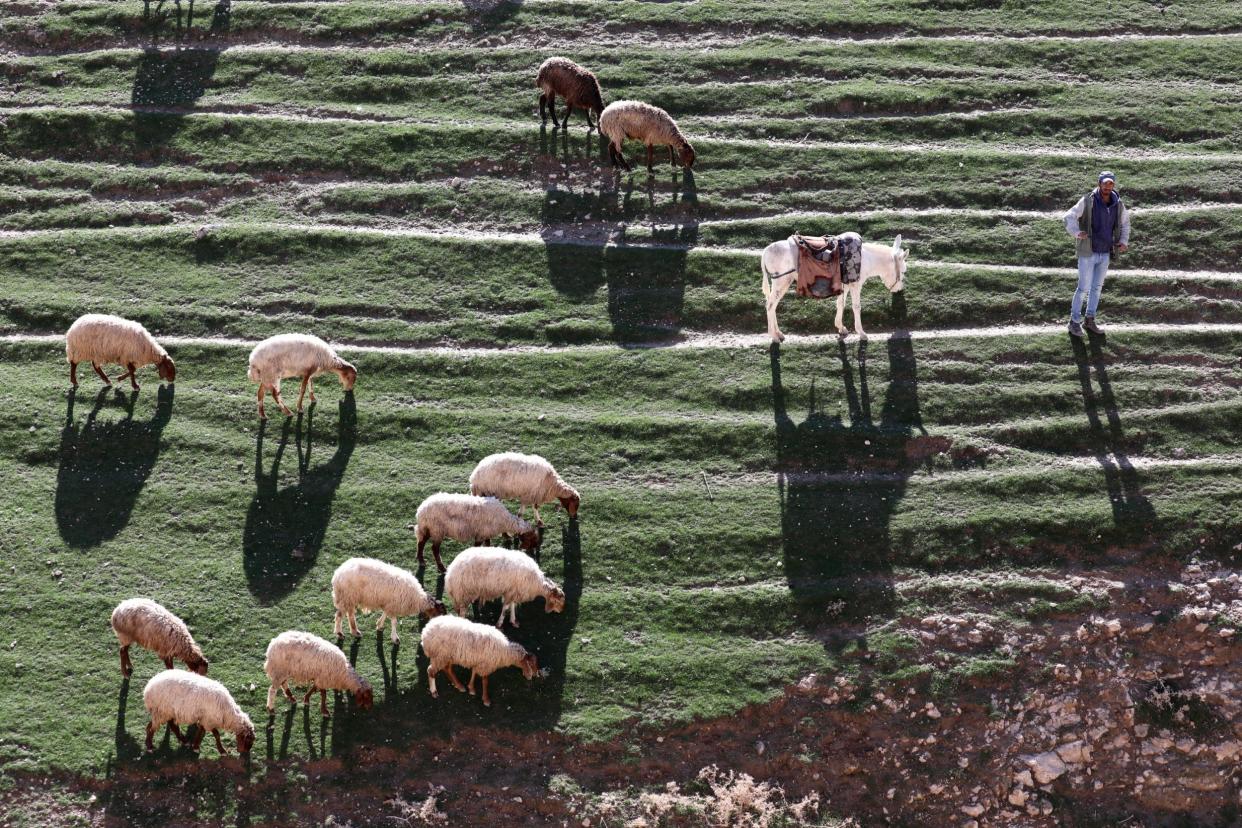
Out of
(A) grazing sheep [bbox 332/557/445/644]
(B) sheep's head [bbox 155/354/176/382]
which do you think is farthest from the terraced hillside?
(A) grazing sheep [bbox 332/557/445/644]

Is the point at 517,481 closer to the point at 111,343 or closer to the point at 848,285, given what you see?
→ the point at 848,285

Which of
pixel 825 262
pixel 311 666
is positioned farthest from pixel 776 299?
pixel 311 666

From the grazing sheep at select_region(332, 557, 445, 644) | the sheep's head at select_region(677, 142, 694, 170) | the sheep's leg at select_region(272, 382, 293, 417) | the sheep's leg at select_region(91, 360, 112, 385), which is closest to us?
the grazing sheep at select_region(332, 557, 445, 644)

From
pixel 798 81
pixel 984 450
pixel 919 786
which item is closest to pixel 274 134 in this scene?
pixel 798 81

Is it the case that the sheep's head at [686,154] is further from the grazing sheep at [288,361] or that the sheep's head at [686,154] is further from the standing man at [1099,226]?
the grazing sheep at [288,361]

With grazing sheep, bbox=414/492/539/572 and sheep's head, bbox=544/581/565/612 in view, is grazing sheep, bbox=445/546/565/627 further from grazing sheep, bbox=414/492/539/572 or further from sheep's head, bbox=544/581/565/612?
grazing sheep, bbox=414/492/539/572

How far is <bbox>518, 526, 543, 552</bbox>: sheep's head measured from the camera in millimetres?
23578

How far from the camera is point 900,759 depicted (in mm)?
21656

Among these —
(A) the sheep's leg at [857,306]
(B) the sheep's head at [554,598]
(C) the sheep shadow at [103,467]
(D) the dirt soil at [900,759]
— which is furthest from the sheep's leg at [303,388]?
(A) the sheep's leg at [857,306]

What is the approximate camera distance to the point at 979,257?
99.7ft

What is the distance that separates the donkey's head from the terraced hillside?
584mm

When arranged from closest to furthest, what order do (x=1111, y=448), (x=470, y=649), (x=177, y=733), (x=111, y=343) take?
(x=177, y=733)
(x=470, y=649)
(x=1111, y=448)
(x=111, y=343)

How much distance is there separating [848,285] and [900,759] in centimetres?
989

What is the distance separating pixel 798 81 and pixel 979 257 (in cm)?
813
